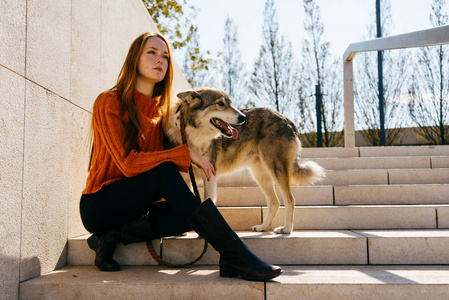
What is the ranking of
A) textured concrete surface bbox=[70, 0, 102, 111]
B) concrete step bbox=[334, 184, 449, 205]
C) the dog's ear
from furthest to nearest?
concrete step bbox=[334, 184, 449, 205], the dog's ear, textured concrete surface bbox=[70, 0, 102, 111]

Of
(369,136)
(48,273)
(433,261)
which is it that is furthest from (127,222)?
(369,136)

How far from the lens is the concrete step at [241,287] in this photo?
1883 millimetres

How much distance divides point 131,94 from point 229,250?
118 centimetres

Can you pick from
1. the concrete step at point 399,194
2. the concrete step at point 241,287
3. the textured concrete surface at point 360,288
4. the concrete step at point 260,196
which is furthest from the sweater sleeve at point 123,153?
the concrete step at point 399,194

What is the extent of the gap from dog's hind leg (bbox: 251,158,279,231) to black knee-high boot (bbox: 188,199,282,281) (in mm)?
1077

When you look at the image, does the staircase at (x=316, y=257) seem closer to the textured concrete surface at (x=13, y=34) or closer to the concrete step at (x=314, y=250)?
the concrete step at (x=314, y=250)

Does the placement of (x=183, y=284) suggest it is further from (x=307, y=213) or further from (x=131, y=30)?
(x=131, y=30)

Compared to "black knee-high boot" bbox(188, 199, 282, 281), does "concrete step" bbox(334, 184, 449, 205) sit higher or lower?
higher

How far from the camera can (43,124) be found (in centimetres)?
214

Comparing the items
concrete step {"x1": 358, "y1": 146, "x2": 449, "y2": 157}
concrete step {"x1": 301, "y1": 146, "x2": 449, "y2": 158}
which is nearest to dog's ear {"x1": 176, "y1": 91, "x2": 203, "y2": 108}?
concrete step {"x1": 301, "y1": 146, "x2": 449, "y2": 158}

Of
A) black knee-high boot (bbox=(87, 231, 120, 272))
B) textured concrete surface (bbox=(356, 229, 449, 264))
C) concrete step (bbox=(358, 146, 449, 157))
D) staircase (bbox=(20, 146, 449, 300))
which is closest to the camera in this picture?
staircase (bbox=(20, 146, 449, 300))

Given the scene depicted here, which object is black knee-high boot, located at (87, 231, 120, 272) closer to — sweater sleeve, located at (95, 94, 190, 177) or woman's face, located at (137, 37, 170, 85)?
sweater sleeve, located at (95, 94, 190, 177)

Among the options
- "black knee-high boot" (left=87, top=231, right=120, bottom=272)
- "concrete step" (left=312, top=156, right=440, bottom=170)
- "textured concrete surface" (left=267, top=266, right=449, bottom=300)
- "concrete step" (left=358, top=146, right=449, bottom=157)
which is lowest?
"textured concrete surface" (left=267, top=266, right=449, bottom=300)

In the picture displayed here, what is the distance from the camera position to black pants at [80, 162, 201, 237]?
2074 mm
